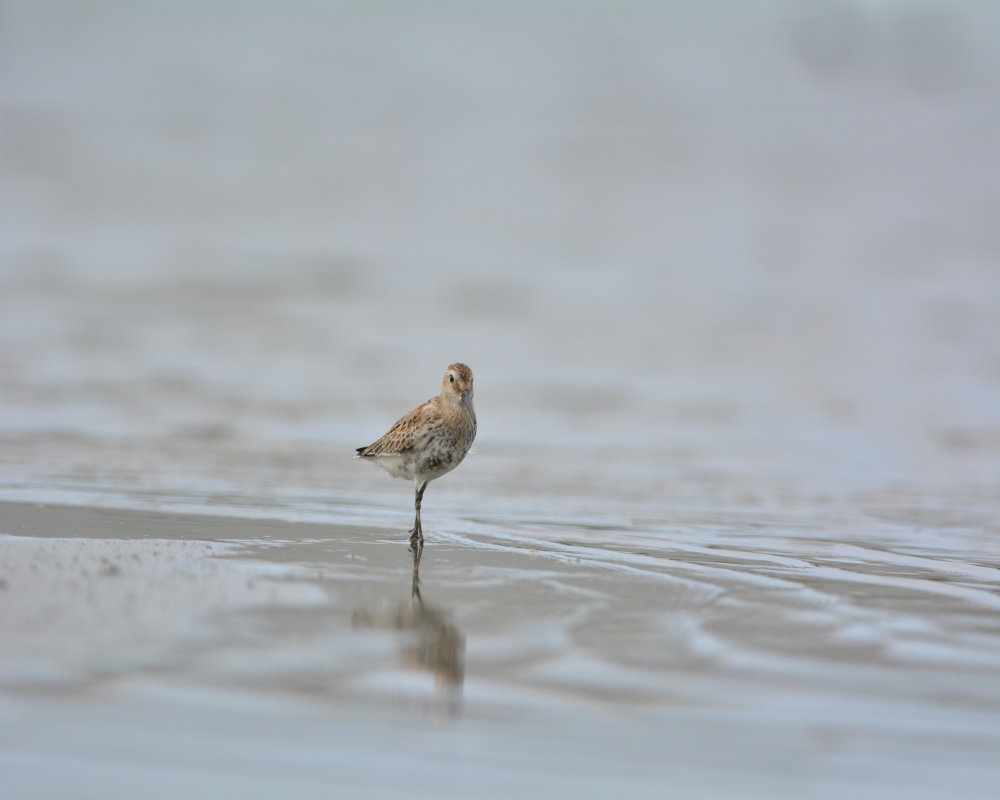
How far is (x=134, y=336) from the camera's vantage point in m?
16.1

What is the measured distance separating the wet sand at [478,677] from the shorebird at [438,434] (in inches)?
51.9

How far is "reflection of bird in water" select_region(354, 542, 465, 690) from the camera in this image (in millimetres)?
3984

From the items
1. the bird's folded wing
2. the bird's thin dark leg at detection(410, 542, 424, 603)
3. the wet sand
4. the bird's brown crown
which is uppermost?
the bird's brown crown

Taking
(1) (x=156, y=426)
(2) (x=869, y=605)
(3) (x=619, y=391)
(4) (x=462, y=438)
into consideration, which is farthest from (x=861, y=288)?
(2) (x=869, y=605)

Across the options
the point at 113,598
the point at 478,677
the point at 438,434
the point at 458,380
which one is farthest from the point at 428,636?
the point at 458,380

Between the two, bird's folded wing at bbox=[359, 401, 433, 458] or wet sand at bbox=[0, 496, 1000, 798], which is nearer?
wet sand at bbox=[0, 496, 1000, 798]

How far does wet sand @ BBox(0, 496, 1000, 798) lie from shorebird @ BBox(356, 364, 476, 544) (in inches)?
51.9

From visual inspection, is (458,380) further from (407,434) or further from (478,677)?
(478,677)

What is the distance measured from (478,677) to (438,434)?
3.36 meters

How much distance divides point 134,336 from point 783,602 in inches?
496

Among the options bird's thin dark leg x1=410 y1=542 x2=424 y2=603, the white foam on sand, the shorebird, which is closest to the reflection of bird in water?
bird's thin dark leg x1=410 y1=542 x2=424 y2=603

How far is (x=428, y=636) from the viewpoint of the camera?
175 inches

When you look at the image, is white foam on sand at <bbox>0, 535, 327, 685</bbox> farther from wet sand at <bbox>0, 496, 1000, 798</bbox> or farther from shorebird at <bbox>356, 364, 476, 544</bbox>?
shorebird at <bbox>356, 364, 476, 544</bbox>

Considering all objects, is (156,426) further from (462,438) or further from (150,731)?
(150,731)
